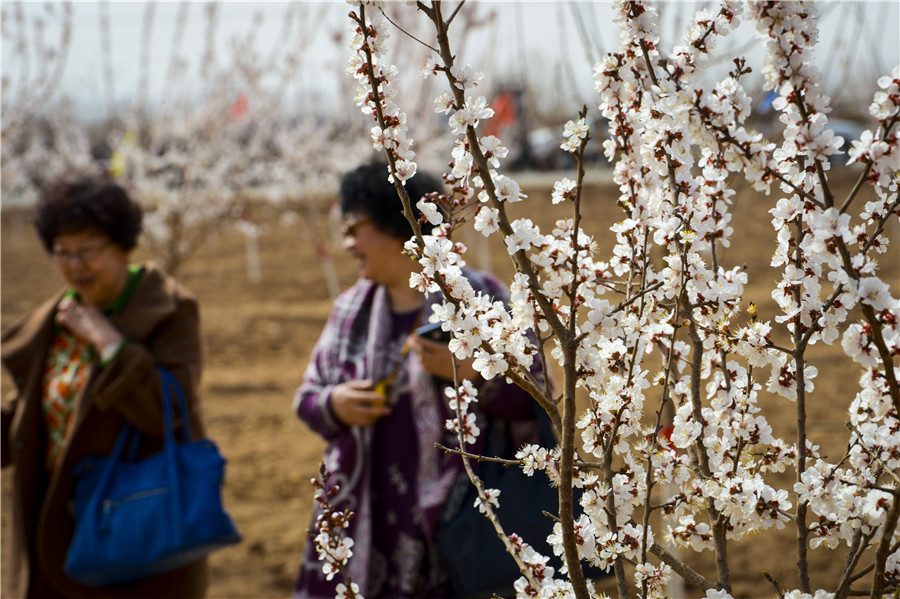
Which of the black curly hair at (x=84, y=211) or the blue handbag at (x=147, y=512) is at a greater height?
the black curly hair at (x=84, y=211)

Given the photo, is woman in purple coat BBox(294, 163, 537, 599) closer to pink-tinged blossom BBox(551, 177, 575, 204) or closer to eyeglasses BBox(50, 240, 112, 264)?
eyeglasses BBox(50, 240, 112, 264)

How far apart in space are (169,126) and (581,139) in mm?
11884

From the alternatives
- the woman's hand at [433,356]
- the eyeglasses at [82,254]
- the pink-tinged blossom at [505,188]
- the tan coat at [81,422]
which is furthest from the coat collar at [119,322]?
the pink-tinged blossom at [505,188]

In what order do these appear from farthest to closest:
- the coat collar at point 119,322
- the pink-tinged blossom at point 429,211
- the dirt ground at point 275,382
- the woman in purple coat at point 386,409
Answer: the dirt ground at point 275,382
the coat collar at point 119,322
the woman in purple coat at point 386,409
the pink-tinged blossom at point 429,211

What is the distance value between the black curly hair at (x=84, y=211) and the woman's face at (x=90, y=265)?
29mm

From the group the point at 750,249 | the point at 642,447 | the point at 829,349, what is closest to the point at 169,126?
the point at 829,349

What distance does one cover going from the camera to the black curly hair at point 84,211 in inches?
116

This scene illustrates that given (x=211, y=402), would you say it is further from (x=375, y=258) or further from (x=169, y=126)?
(x=169, y=126)

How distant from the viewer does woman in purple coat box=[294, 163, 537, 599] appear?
254cm

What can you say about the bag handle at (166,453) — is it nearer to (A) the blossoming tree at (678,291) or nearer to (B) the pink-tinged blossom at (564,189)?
(A) the blossoming tree at (678,291)

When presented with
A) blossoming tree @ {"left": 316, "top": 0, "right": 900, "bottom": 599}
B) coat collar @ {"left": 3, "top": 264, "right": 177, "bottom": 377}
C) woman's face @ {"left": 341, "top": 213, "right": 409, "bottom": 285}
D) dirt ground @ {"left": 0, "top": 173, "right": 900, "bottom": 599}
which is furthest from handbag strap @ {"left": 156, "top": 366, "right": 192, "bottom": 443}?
dirt ground @ {"left": 0, "top": 173, "right": 900, "bottom": 599}

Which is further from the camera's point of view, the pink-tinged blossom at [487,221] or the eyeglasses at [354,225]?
the eyeglasses at [354,225]

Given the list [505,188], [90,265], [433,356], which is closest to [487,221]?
[505,188]

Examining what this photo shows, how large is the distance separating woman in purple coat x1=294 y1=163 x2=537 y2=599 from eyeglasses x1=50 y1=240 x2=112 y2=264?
884 millimetres
